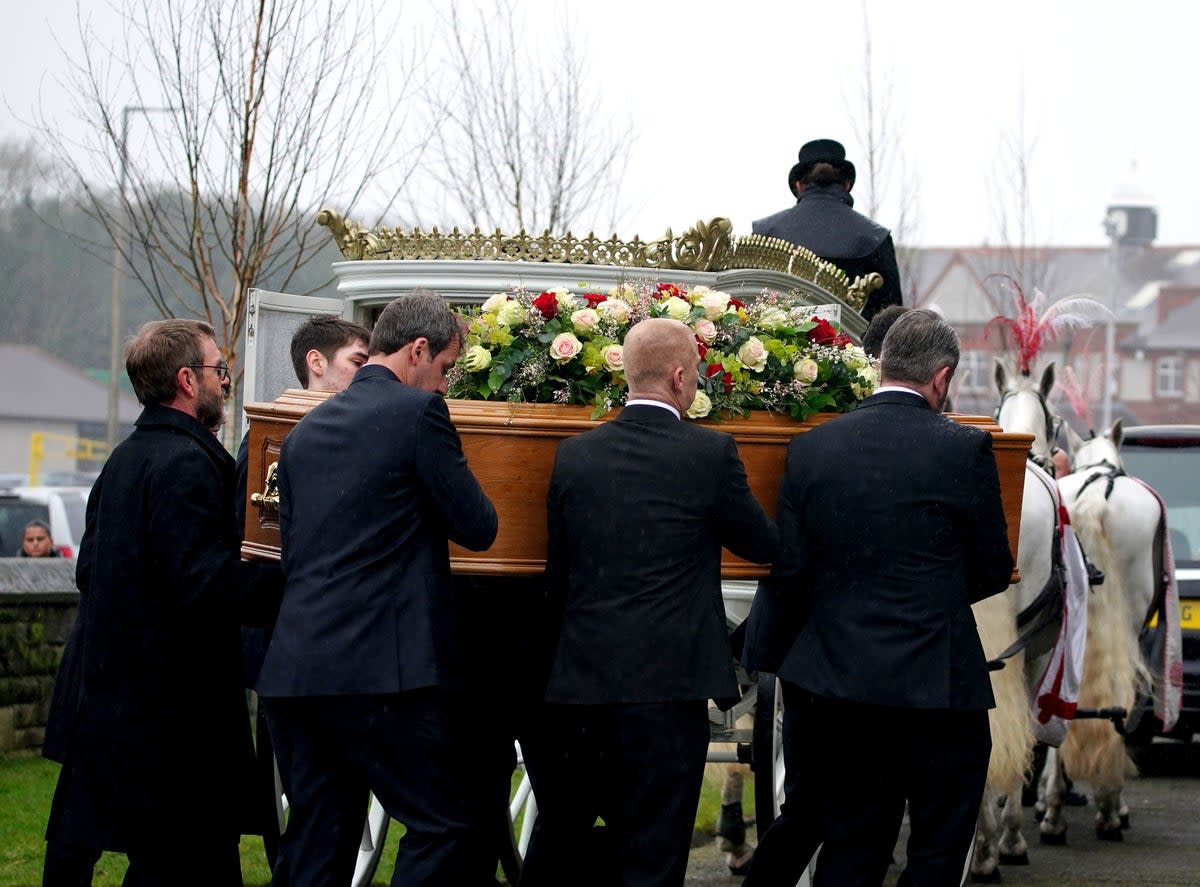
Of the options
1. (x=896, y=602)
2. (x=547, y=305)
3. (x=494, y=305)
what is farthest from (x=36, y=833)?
(x=896, y=602)

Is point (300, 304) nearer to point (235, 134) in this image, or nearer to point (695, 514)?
point (695, 514)

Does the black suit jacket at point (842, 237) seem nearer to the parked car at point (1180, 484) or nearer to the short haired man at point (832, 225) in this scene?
the short haired man at point (832, 225)

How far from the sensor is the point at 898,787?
16.9ft

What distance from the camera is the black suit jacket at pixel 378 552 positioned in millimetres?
4598

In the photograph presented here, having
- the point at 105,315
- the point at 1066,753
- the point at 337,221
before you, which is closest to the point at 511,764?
the point at 337,221

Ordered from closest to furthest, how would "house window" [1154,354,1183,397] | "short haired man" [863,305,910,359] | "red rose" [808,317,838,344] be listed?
1. "red rose" [808,317,838,344]
2. "short haired man" [863,305,910,359]
3. "house window" [1154,354,1183,397]

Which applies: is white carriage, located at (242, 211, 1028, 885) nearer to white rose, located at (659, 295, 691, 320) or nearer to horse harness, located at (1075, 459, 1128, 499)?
white rose, located at (659, 295, 691, 320)

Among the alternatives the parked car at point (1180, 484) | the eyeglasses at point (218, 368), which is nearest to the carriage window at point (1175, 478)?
the parked car at point (1180, 484)

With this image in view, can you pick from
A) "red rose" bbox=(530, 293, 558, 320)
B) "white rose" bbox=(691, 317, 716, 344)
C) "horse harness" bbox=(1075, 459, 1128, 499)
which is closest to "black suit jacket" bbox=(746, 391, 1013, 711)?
"white rose" bbox=(691, 317, 716, 344)

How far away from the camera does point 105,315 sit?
221 feet

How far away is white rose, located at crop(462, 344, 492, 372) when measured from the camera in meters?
5.46

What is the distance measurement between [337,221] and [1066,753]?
16.1 feet

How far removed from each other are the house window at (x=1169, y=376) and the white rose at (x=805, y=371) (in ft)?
292

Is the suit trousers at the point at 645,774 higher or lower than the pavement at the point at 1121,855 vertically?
higher
